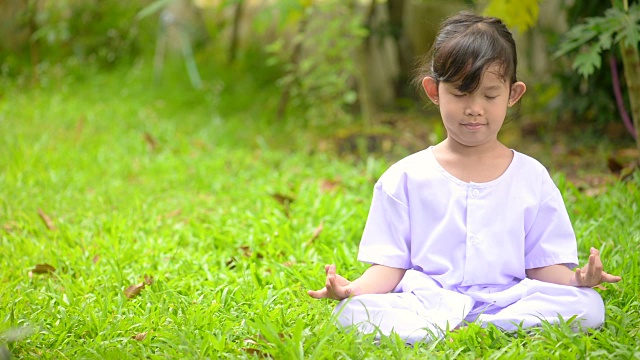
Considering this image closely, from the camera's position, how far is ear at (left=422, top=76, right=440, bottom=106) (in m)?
2.37

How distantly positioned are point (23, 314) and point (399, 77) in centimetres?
433

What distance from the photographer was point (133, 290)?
2648mm

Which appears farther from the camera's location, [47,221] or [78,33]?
[78,33]

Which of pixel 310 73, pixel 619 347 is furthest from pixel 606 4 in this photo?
pixel 619 347

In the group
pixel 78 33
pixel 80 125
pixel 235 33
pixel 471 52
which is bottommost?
pixel 80 125

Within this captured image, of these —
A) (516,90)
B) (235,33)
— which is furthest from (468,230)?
(235,33)

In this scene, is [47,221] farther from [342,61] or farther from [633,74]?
[633,74]

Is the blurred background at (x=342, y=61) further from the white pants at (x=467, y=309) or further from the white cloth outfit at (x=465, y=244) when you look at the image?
the white pants at (x=467, y=309)

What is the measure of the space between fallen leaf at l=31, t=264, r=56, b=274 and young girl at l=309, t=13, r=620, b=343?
128 centimetres

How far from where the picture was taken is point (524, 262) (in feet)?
7.86

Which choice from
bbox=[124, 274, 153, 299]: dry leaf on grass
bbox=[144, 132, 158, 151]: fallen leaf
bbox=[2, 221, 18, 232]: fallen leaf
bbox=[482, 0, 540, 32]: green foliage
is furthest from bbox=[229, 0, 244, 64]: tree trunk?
bbox=[124, 274, 153, 299]: dry leaf on grass

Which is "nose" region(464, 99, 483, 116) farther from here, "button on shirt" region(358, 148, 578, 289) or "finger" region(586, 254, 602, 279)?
"finger" region(586, 254, 602, 279)

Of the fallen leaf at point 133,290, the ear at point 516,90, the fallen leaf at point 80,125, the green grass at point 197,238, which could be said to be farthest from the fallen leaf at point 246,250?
the fallen leaf at point 80,125

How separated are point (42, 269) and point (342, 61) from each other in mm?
2760
